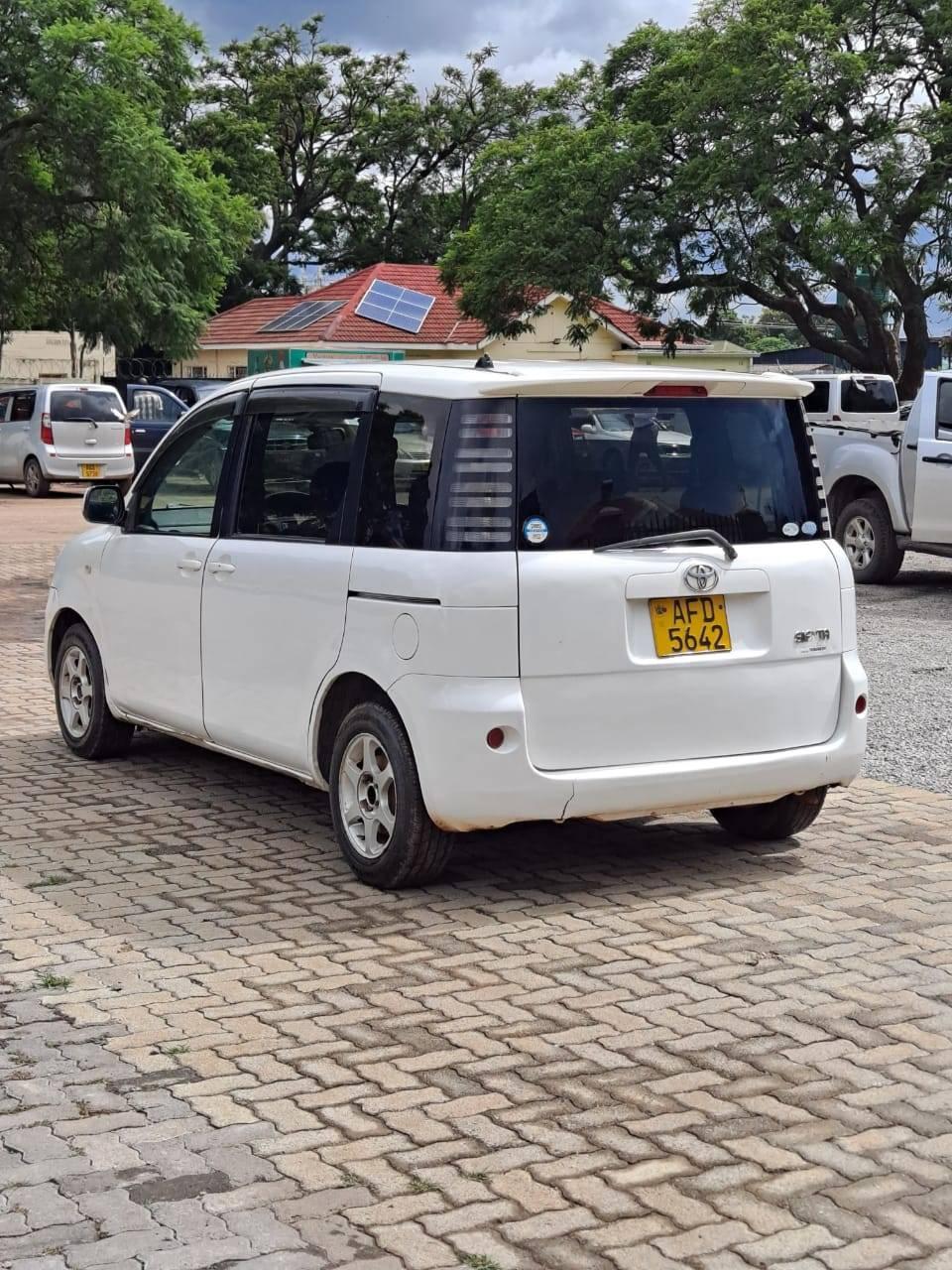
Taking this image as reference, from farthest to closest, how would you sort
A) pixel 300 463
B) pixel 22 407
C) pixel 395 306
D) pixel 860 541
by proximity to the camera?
pixel 395 306 → pixel 22 407 → pixel 860 541 → pixel 300 463

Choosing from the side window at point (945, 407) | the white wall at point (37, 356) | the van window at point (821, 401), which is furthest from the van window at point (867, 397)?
the white wall at point (37, 356)

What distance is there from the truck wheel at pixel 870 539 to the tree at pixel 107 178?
23.0 m

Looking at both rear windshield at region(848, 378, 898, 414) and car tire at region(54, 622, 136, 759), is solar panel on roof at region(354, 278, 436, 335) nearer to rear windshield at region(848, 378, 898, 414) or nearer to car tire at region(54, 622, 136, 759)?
rear windshield at region(848, 378, 898, 414)

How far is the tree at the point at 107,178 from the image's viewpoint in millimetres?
35844

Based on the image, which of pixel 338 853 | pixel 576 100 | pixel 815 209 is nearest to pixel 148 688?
pixel 338 853

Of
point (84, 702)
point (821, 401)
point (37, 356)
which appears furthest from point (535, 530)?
point (37, 356)

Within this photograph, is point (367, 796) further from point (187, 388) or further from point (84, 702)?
point (187, 388)

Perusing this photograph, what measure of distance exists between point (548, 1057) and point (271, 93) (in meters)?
62.3

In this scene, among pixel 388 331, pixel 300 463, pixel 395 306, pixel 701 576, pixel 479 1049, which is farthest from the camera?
pixel 395 306

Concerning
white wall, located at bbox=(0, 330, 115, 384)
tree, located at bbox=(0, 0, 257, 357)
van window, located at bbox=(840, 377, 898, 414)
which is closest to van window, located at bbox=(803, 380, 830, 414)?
van window, located at bbox=(840, 377, 898, 414)

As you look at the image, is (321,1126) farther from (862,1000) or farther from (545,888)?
(545,888)

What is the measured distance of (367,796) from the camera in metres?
6.39

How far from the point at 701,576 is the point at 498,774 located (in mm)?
967

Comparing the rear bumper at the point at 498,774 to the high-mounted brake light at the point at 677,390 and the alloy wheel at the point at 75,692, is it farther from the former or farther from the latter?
the alloy wheel at the point at 75,692
